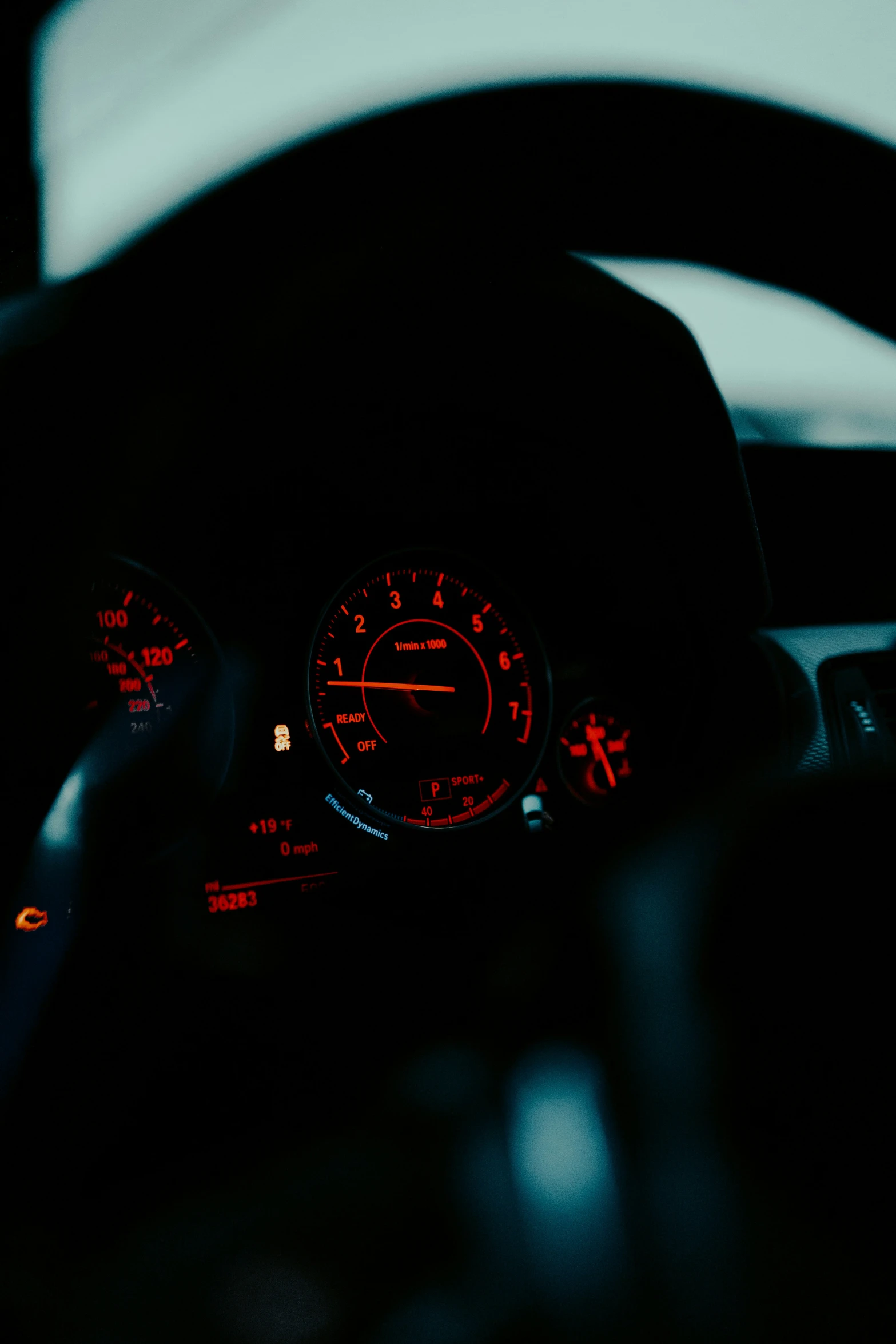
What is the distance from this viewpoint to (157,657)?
1.69m

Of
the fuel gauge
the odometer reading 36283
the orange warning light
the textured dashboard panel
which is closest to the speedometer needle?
the odometer reading 36283

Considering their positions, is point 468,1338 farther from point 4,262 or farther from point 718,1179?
point 4,262

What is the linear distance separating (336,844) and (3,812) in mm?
661

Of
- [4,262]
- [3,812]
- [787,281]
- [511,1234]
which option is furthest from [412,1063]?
[787,281]

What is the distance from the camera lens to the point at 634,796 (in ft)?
6.87

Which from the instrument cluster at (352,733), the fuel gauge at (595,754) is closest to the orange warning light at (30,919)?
the instrument cluster at (352,733)

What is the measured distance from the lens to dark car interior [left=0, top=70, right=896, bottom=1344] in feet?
3.49

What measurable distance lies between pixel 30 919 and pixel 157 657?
0.57 meters

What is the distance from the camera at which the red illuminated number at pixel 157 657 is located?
5.52 feet

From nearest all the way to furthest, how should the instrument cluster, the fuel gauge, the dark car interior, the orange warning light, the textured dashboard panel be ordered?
1. the dark car interior
2. the orange warning light
3. the instrument cluster
4. the textured dashboard panel
5. the fuel gauge

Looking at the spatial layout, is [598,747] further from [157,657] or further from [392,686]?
[157,657]

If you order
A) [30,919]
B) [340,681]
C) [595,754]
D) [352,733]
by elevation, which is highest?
[340,681]

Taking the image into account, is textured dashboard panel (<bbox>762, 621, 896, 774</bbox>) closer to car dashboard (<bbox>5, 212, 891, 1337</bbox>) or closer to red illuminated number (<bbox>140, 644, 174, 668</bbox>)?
car dashboard (<bbox>5, 212, 891, 1337</bbox>)

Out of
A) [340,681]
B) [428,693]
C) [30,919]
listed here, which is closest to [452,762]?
[428,693]
